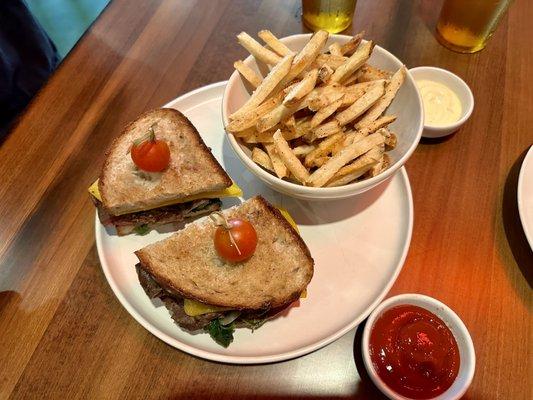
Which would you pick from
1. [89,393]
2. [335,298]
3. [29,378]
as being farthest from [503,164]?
[29,378]

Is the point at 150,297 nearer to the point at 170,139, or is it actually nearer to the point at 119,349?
the point at 119,349

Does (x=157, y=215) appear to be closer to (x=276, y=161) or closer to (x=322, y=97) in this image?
(x=276, y=161)

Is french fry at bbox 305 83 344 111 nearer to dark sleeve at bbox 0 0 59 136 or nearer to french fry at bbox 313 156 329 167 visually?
french fry at bbox 313 156 329 167

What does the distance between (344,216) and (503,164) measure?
785mm

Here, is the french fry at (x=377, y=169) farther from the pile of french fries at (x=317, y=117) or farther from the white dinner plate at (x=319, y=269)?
the white dinner plate at (x=319, y=269)

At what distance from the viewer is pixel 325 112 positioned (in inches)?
54.4

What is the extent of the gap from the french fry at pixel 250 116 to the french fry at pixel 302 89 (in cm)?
8

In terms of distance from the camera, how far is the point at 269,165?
4.70 ft

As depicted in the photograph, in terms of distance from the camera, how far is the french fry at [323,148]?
1417 mm

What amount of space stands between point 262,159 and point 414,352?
2.63 feet

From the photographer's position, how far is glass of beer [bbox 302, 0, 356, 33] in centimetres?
208

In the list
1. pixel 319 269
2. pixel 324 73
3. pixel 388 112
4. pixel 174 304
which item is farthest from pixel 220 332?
pixel 388 112

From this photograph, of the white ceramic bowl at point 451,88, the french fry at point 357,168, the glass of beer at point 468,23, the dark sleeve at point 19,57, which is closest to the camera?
the french fry at point 357,168

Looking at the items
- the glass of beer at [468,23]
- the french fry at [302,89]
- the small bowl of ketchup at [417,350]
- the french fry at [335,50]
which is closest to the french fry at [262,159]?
the french fry at [302,89]
